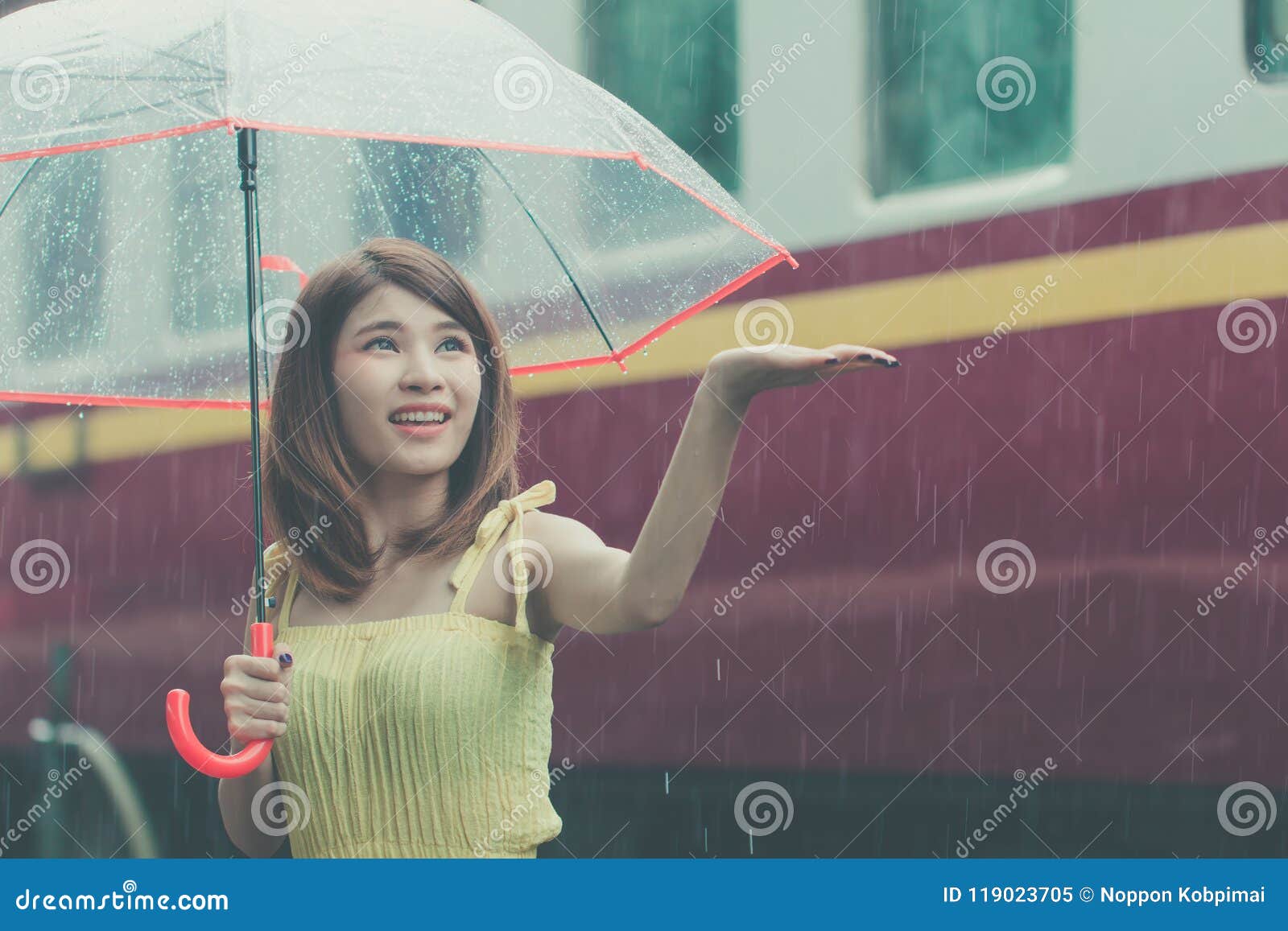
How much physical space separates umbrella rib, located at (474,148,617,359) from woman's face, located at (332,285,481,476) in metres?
0.43

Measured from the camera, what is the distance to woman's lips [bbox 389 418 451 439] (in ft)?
6.91

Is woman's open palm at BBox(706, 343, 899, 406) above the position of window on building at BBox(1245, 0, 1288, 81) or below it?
below

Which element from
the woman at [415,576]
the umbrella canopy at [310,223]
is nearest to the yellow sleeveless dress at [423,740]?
the woman at [415,576]

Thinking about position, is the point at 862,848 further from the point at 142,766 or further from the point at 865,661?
the point at 142,766

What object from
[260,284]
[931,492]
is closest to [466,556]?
[260,284]

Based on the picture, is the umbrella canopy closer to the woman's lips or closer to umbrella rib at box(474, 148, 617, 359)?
umbrella rib at box(474, 148, 617, 359)

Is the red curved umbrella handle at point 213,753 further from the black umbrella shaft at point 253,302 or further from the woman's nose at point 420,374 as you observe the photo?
the woman's nose at point 420,374

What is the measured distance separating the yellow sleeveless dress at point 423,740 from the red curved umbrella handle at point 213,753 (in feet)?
0.21

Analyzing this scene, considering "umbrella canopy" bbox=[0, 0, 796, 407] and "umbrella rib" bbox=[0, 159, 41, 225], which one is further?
"umbrella rib" bbox=[0, 159, 41, 225]

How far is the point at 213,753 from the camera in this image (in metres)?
1.96

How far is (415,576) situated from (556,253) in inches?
26.3

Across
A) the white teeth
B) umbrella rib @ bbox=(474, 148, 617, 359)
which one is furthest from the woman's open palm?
umbrella rib @ bbox=(474, 148, 617, 359)

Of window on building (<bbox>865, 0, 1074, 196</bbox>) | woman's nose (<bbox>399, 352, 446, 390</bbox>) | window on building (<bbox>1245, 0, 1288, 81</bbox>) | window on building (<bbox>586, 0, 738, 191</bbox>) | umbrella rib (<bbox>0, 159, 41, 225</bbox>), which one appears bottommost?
woman's nose (<bbox>399, 352, 446, 390</bbox>)

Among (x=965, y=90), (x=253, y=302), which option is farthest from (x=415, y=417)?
(x=965, y=90)
